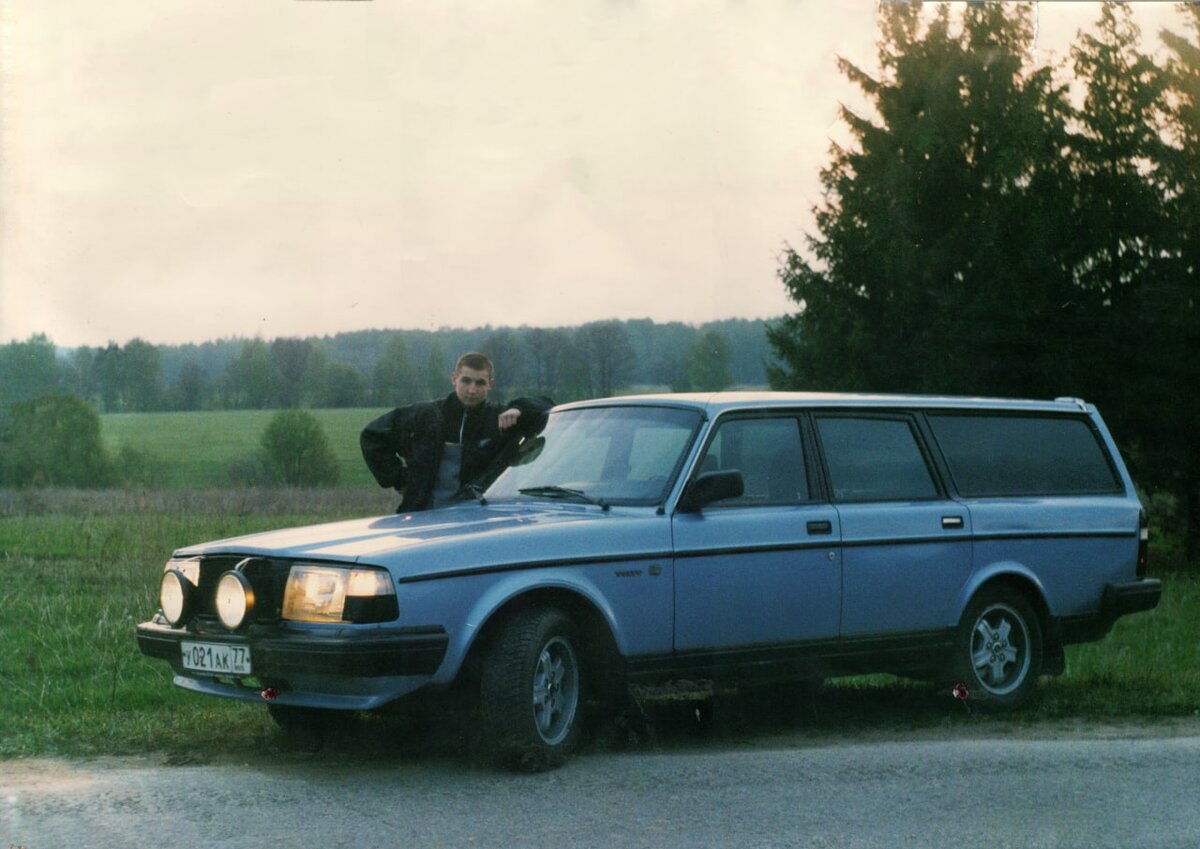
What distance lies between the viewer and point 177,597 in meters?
6.73

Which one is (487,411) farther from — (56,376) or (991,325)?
(56,376)

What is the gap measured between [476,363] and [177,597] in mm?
2688

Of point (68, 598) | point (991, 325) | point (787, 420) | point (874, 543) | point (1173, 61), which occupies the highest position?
point (1173, 61)

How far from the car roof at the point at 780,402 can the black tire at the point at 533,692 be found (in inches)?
60.1

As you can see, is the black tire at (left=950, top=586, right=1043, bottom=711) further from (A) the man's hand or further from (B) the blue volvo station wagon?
(A) the man's hand

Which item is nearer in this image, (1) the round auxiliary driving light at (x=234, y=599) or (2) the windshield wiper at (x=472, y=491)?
(1) the round auxiliary driving light at (x=234, y=599)

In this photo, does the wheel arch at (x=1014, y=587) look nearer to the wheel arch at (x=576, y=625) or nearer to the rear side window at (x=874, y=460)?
the rear side window at (x=874, y=460)

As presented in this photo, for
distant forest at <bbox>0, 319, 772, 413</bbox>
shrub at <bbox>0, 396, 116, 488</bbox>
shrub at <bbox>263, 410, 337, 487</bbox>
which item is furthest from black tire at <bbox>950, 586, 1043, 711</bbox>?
shrub at <bbox>263, 410, 337, 487</bbox>

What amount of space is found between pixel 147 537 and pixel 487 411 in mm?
11868

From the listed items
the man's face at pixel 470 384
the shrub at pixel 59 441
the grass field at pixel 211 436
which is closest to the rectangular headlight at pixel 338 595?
the man's face at pixel 470 384

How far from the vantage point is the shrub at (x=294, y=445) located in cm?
6825

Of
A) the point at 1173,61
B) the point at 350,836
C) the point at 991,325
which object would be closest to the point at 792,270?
the point at 991,325

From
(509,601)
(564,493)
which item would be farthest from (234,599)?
(564,493)

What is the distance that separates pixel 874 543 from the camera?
7867 mm
